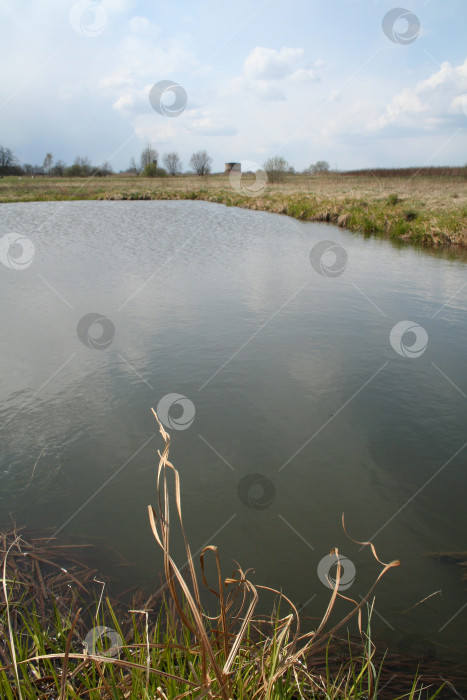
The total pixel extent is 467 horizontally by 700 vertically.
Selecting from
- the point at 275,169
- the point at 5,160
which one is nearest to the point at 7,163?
the point at 5,160

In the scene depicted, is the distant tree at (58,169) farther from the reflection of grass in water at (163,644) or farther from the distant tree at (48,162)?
the reflection of grass in water at (163,644)

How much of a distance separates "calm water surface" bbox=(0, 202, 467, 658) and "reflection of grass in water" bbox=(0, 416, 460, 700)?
9.4 inches

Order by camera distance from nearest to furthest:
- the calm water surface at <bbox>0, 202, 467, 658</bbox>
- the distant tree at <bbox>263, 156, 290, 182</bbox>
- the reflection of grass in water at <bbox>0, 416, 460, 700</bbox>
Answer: the reflection of grass in water at <bbox>0, 416, 460, 700</bbox> → the calm water surface at <bbox>0, 202, 467, 658</bbox> → the distant tree at <bbox>263, 156, 290, 182</bbox>

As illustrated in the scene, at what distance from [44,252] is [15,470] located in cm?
989

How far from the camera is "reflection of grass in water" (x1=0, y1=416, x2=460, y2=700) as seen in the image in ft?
4.48

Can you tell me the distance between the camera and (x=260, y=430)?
4.12 metres

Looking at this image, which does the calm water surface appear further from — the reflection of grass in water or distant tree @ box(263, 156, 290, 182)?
distant tree @ box(263, 156, 290, 182)

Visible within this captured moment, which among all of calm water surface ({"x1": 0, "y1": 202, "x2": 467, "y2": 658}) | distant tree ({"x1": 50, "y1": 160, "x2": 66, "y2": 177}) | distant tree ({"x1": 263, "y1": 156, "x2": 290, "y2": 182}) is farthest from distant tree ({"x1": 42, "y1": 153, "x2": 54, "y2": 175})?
calm water surface ({"x1": 0, "y1": 202, "x2": 467, "y2": 658})

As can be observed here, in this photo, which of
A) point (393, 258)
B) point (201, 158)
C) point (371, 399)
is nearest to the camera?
point (371, 399)

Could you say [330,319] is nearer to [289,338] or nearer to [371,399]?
[289,338]

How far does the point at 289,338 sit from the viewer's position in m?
6.26

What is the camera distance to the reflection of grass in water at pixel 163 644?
1365 mm

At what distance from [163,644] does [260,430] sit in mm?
2858

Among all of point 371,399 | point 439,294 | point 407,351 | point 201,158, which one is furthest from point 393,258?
point 201,158
